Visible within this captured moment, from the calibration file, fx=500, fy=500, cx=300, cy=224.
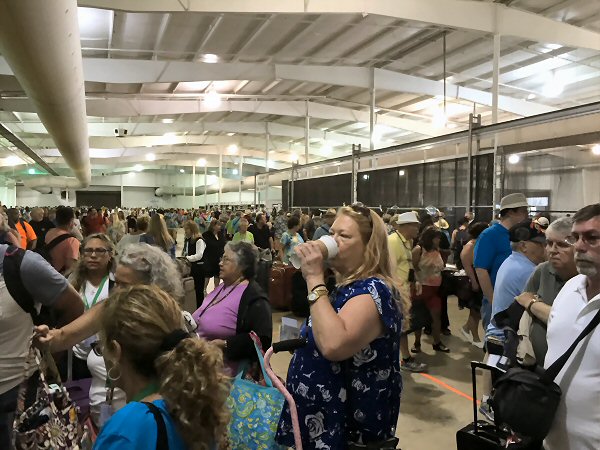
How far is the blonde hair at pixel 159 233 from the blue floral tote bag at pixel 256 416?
13.5 feet

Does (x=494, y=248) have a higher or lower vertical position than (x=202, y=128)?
lower

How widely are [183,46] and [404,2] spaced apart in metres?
4.74

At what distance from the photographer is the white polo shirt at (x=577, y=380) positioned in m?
1.44

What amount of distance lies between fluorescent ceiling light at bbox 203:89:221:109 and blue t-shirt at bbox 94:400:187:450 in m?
13.2

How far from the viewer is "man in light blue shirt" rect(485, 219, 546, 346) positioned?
10.2 ft

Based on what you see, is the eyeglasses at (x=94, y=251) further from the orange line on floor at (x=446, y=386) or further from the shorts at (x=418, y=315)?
the shorts at (x=418, y=315)

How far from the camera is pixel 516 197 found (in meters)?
3.93

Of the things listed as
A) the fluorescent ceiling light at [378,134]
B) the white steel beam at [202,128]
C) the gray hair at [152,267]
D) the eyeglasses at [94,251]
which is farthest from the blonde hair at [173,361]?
the fluorescent ceiling light at [378,134]

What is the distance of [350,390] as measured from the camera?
1554mm

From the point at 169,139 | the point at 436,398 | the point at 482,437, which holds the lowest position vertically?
the point at 436,398

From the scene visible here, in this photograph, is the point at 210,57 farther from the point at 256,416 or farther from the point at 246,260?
the point at 256,416

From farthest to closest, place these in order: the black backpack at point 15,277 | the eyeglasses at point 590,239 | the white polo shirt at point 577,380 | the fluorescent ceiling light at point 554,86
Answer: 1. the fluorescent ceiling light at point 554,86
2. the black backpack at point 15,277
3. the eyeglasses at point 590,239
4. the white polo shirt at point 577,380

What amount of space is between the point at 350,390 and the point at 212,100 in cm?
1379

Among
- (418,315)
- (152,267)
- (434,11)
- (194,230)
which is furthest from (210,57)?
(152,267)
